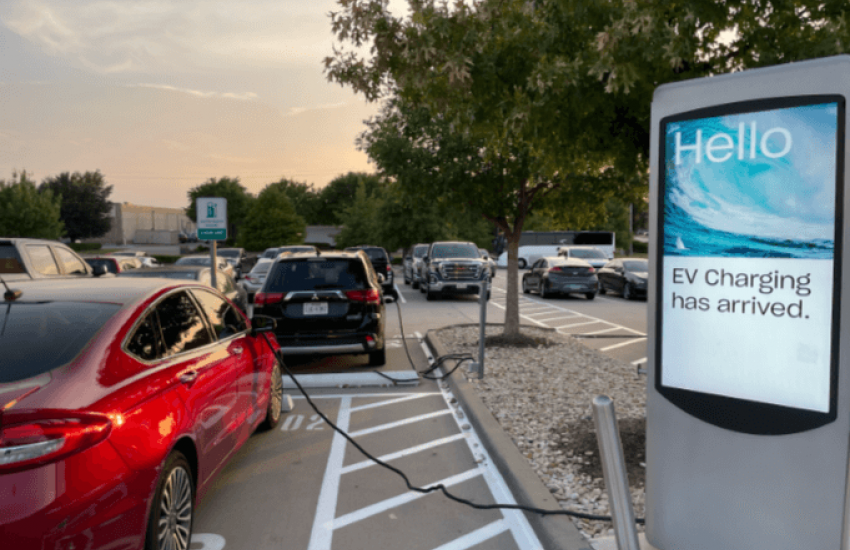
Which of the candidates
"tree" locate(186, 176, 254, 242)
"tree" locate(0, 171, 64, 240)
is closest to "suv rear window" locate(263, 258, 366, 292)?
"tree" locate(0, 171, 64, 240)

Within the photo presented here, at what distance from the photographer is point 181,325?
165 inches

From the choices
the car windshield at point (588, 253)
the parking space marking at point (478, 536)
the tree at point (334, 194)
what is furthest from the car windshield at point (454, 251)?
the tree at point (334, 194)

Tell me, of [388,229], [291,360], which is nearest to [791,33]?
[291,360]

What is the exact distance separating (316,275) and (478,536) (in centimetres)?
575

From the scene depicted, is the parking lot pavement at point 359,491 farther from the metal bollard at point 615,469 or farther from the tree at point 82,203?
the tree at point 82,203

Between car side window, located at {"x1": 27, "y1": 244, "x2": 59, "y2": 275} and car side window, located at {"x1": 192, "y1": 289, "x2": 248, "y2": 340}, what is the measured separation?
242 inches

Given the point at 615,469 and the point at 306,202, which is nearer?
the point at 615,469

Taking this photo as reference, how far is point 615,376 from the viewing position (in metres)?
8.49

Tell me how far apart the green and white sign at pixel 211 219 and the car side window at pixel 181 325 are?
300 inches

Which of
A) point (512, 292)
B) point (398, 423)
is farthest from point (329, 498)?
point (512, 292)

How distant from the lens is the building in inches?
4400

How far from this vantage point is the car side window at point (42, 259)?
33.1ft

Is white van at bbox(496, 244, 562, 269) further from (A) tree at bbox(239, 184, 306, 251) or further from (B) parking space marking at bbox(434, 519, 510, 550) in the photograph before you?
(B) parking space marking at bbox(434, 519, 510, 550)

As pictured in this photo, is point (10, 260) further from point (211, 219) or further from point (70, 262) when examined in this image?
point (211, 219)
